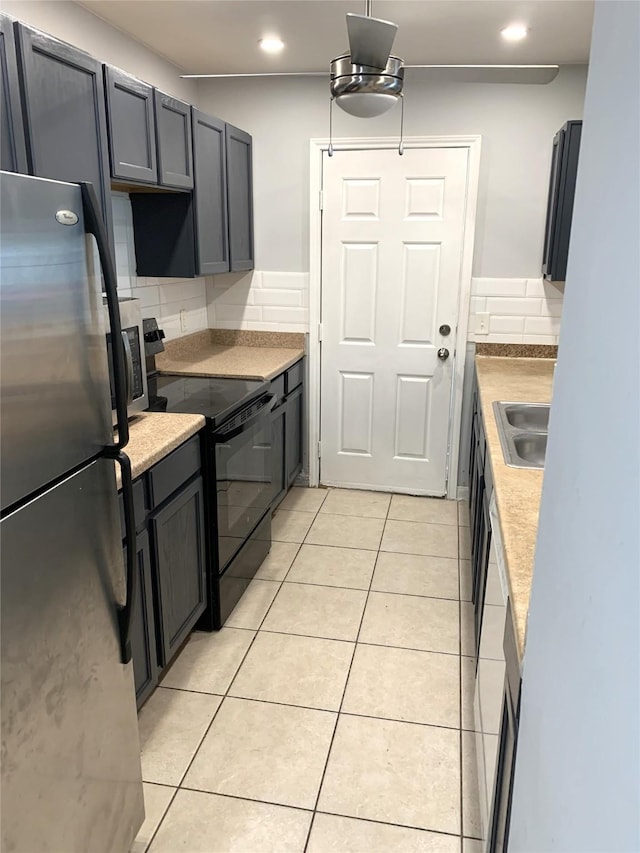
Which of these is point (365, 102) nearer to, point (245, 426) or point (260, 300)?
point (245, 426)

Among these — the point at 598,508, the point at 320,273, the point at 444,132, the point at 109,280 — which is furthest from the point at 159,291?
the point at 598,508

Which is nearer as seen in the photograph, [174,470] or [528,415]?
[174,470]

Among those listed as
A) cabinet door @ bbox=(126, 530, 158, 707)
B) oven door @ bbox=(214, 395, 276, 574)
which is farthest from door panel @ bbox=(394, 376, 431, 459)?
cabinet door @ bbox=(126, 530, 158, 707)

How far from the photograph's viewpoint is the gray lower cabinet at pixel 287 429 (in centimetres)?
355

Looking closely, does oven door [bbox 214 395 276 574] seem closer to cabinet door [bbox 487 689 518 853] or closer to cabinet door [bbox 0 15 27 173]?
cabinet door [bbox 0 15 27 173]

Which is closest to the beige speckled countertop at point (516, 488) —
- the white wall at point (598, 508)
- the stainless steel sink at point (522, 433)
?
the stainless steel sink at point (522, 433)

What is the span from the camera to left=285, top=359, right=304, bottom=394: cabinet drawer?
374cm

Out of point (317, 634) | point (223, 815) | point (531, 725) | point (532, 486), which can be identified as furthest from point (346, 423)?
point (531, 725)

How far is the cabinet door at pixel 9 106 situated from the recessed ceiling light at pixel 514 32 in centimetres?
206

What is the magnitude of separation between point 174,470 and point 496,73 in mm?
1752

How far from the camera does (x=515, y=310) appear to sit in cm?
372

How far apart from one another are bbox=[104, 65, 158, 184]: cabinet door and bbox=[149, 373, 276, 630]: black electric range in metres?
0.92

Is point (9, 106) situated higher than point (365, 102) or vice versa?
point (365, 102)

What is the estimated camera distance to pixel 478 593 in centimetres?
241
